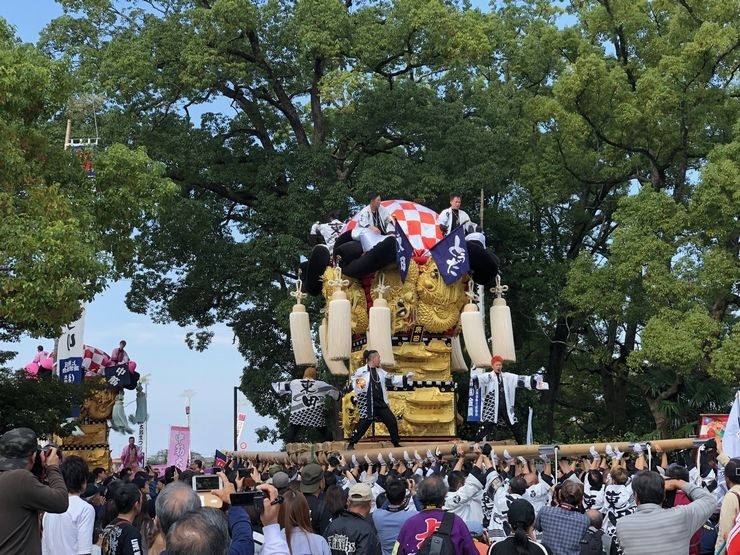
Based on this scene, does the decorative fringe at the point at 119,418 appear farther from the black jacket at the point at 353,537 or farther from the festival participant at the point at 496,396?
the black jacket at the point at 353,537

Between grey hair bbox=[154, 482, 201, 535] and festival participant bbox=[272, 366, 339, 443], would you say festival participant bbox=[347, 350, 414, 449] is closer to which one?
festival participant bbox=[272, 366, 339, 443]

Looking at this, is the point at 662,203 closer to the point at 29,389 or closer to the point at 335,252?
the point at 335,252

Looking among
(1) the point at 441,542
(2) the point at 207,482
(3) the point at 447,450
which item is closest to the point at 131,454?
(3) the point at 447,450

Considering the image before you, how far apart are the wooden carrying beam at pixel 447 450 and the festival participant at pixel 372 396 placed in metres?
0.35

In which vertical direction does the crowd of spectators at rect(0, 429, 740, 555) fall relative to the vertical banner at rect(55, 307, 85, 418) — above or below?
below

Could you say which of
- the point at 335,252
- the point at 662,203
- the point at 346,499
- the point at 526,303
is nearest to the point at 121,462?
the point at 335,252

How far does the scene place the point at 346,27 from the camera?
82.7ft

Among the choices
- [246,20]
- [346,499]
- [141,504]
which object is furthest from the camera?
[246,20]

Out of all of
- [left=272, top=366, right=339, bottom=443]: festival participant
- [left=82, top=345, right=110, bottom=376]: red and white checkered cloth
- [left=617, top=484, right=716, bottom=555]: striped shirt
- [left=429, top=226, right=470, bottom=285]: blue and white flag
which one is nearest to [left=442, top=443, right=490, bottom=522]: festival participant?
[left=617, top=484, right=716, bottom=555]: striped shirt

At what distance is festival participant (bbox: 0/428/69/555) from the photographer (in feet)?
17.6

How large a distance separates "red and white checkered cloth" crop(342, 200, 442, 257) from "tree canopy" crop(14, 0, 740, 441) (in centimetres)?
519

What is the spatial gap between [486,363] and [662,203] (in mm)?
8036

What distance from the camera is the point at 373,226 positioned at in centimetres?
1753

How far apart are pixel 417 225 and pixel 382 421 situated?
3.68 metres
